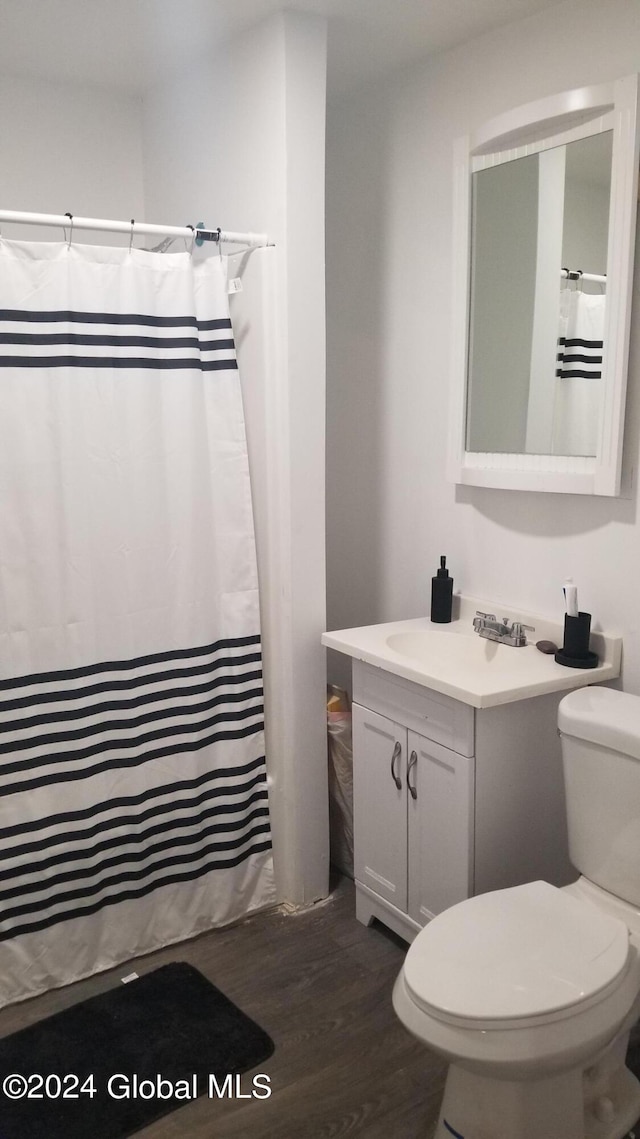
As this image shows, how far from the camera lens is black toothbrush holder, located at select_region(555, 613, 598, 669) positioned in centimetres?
209

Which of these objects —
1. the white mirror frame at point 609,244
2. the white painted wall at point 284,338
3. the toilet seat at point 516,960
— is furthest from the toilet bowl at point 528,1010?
the white mirror frame at point 609,244

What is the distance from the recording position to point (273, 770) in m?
2.57

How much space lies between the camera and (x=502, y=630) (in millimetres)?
2328

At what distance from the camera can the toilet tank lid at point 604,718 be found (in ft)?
5.83

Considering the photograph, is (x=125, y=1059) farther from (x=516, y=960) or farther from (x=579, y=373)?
(x=579, y=373)

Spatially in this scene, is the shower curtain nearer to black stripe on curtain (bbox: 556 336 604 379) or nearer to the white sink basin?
the white sink basin

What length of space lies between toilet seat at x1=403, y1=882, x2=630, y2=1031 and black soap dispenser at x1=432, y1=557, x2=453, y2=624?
90cm

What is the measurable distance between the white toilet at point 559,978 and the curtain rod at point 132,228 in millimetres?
1425

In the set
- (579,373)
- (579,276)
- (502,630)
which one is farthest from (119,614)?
(579,276)

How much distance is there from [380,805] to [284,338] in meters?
1.27

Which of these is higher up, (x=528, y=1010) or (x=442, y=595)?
(x=442, y=595)

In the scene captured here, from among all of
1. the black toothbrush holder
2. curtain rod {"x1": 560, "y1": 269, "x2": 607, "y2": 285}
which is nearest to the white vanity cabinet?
the black toothbrush holder

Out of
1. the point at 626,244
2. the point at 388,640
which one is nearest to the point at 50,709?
the point at 388,640

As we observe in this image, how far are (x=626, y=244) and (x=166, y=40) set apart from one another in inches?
55.7
